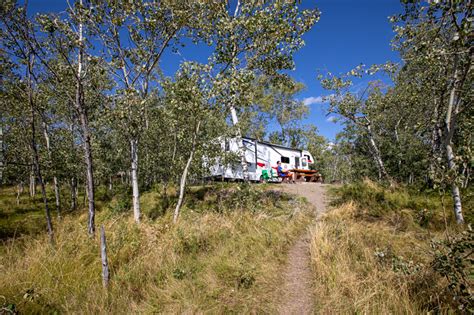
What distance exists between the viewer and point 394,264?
3.06 metres

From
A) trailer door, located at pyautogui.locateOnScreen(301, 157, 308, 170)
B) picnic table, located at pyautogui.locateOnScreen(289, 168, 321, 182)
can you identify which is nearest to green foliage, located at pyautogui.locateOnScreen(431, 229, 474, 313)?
picnic table, located at pyautogui.locateOnScreen(289, 168, 321, 182)

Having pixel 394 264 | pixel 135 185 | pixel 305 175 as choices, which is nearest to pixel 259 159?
pixel 305 175

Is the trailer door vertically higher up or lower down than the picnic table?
higher up

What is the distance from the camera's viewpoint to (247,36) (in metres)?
8.00

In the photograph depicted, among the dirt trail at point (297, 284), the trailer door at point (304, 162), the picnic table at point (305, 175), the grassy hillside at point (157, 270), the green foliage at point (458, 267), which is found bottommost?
the dirt trail at point (297, 284)

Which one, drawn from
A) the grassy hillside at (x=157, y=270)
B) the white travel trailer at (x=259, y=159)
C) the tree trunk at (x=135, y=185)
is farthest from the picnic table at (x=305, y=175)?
the tree trunk at (x=135, y=185)

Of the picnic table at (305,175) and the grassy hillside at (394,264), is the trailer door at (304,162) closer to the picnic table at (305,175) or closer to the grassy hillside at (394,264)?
the picnic table at (305,175)

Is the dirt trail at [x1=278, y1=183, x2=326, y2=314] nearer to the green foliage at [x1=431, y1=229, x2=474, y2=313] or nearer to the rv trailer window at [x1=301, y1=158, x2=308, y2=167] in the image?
the green foliage at [x1=431, y1=229, x2=474, y2=313]

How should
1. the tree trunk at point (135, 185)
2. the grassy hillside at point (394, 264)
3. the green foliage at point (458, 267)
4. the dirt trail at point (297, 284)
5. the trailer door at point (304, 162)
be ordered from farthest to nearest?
the trailer door at point (304, 162) → the tree trunk at point (135, 185) → the dirt trail at point (297, 284) → the grassy hillside at point (394, 264) → the green foliage at point (458, 267)

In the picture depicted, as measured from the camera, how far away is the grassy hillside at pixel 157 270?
3.40 m

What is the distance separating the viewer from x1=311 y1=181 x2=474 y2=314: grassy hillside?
2.64 meters

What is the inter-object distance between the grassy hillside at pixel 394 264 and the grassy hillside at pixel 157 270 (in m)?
0.95

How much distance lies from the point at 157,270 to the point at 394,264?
4088 millimetres

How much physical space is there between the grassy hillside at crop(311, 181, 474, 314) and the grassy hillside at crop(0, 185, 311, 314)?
95 cm
